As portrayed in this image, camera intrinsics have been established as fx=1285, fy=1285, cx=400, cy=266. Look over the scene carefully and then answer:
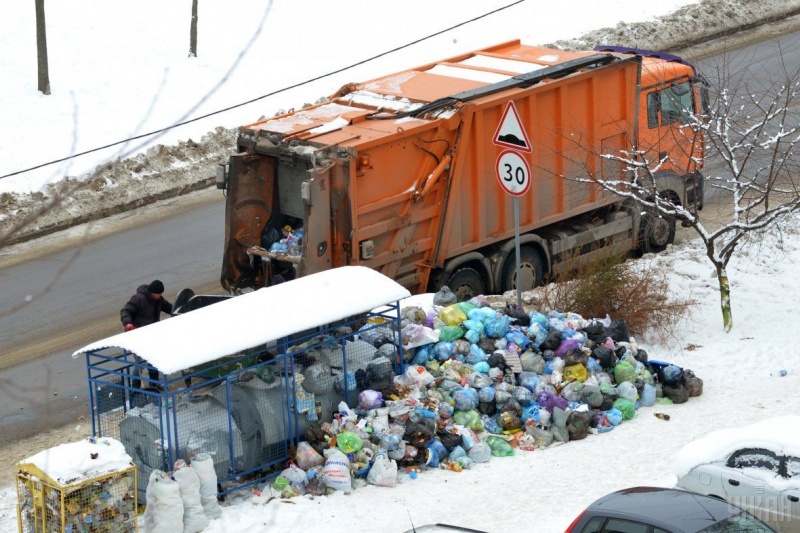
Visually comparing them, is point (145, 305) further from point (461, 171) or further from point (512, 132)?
point (512, 132)

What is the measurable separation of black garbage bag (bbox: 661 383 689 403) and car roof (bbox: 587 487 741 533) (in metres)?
3.69

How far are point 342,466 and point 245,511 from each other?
893mm

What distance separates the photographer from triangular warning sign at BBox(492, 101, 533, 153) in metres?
13.2

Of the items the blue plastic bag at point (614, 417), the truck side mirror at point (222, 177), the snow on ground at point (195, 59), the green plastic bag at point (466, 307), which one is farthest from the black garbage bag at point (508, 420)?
the snow on ground at point (195, 59)

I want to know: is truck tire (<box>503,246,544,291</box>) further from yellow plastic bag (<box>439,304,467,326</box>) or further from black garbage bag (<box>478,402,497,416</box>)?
black garbage bag (<box>478,402,497,416</box>)

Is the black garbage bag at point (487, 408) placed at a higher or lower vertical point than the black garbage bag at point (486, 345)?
lower

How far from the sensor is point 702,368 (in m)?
13.3

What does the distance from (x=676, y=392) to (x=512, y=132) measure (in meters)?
3.12

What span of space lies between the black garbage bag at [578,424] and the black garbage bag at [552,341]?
3.32ft

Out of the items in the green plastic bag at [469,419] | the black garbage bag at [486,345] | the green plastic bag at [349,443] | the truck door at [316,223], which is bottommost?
the green plastic bag at [469,419]

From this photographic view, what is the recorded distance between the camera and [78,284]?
1711 centimetres

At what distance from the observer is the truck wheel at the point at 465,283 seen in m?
15.1

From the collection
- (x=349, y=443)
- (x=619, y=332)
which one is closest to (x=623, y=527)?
(x=349, y=443)

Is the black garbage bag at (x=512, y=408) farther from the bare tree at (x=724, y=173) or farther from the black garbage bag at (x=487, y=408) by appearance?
the bare tree at (x=724, y=173)
